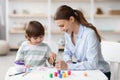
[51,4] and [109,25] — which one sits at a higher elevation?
[51,4]

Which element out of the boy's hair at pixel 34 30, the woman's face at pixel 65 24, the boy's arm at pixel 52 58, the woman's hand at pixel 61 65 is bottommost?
the boy's arm at pixel 52 58

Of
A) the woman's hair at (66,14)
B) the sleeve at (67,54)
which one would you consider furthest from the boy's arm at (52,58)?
the woman's hair at (66,14)

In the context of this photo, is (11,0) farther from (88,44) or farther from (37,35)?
(88,44)

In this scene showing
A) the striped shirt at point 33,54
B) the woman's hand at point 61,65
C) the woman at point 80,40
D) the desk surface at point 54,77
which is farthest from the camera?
the striped shirt at point 33,54

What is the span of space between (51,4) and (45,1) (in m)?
0.14

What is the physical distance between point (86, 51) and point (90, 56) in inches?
3.1

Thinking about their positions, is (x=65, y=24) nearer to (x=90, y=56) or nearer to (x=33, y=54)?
(x=90, y=56)

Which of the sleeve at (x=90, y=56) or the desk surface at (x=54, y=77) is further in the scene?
the sleeve at (x=90, y=56)

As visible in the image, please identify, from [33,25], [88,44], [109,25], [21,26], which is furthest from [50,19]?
[88,44]

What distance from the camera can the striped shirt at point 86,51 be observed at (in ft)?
5.90

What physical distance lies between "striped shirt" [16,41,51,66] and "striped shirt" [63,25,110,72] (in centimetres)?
23

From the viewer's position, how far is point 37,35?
2164 millimetres

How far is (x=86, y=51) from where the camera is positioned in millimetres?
1926

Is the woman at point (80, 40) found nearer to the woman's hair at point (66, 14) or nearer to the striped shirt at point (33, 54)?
the woman's hair at point (66, 14)
